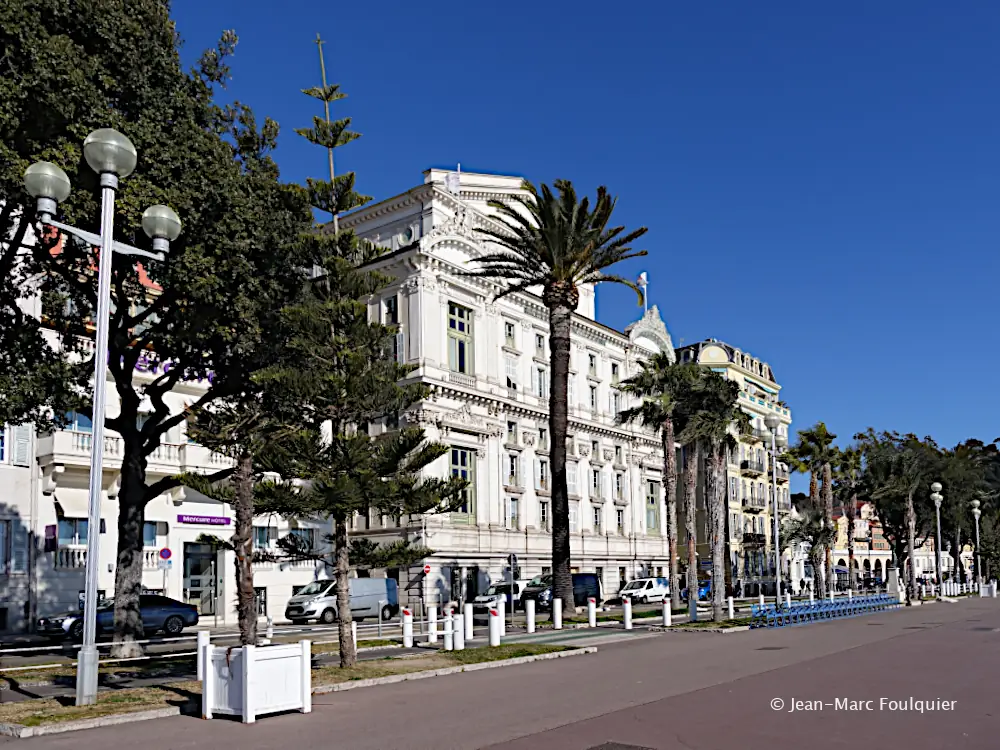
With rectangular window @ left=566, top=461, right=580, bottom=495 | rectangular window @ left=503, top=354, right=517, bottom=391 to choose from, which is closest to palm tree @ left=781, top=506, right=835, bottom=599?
rectangular window @ left=566, top=461, right=580, bottom=495

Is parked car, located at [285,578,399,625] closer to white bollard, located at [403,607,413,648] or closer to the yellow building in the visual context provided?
white bollard, located at [403,607,413,648]

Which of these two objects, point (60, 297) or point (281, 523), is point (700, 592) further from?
point (60, 297)

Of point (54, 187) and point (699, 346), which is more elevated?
point (699, 346)

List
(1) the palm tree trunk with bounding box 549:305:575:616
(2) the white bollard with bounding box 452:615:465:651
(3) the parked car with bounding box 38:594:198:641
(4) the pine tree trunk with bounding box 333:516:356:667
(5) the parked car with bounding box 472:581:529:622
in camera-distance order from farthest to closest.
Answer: (5) the parked car with bounding box 472:581:529:622, (1) the palm tree trunk with bounding box 549:305:575:616, (3) the parked car with bounding box 38:594:198:641, (2) the white bollard with bounding box 452:615:465:651, (4) the pine tree trunk with bounding box 333:516:356:667

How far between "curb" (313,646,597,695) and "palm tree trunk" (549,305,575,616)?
9.36 meters

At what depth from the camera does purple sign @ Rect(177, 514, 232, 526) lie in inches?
1489

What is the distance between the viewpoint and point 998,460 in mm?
99625

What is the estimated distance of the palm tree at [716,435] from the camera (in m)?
35.0

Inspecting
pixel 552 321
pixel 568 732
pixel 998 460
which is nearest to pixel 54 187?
pixel 568 732

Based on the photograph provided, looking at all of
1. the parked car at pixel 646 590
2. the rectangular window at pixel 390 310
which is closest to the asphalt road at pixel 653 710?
the rectangular window at pixel 390 310

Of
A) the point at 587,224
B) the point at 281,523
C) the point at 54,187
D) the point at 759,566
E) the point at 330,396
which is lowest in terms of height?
the point at 759,566

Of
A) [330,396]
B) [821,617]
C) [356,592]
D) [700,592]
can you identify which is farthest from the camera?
[700,592]

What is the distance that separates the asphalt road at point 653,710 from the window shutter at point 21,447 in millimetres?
21717

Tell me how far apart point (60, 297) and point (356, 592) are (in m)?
20.0
